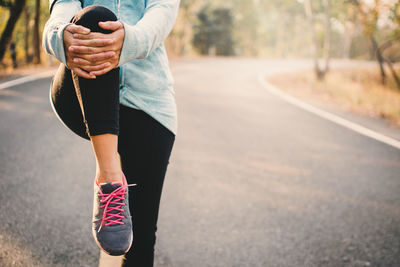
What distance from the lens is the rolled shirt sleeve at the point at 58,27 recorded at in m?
1.05

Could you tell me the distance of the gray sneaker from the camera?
1182 millimetres

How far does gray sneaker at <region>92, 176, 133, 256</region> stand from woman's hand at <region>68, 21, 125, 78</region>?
461 mm

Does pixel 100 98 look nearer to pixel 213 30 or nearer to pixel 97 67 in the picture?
pixel 97 67

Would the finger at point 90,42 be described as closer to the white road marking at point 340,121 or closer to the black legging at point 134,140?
the black legging at point 134,140

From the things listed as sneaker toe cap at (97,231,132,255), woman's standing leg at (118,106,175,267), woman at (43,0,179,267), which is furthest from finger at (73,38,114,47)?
sneaker toe cap at (97,231,132,255)

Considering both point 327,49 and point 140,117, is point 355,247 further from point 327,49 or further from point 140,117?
point 327,49

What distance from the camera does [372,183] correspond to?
349cm

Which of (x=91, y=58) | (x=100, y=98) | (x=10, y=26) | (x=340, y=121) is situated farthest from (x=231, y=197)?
(x=10, y=26)

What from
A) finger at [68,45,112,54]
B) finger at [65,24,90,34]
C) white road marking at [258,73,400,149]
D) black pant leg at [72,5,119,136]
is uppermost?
finger at [65,24,90,34]

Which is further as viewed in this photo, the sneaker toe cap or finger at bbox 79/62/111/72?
the sneaker toe cap

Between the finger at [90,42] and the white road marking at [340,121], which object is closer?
the finger at [90,42]

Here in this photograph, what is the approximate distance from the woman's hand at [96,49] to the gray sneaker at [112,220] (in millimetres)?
461

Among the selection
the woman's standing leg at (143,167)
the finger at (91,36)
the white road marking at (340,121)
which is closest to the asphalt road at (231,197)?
the white road marking at (340,121)

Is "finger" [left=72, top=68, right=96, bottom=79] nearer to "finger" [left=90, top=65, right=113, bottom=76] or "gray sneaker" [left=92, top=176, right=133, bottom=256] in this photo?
"finger" [left=90, top=65, right=113, bottom=76]
